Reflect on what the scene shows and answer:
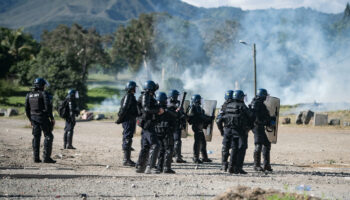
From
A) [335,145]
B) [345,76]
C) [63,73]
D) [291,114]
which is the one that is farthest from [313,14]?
[335,145]

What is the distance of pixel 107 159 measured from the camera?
40.8ft

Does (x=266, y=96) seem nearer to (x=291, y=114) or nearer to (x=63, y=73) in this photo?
(x=291, y=114)

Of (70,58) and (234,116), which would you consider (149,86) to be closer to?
(234,116)

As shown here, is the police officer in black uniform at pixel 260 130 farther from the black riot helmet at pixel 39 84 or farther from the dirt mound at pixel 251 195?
the black riot helmet at pixel 39 84

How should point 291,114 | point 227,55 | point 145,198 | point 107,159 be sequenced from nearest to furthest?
point 145,198
point 107,159
point 291,114
point 227,55

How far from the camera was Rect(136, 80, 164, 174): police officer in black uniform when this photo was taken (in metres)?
9.77

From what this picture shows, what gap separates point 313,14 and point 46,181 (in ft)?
165

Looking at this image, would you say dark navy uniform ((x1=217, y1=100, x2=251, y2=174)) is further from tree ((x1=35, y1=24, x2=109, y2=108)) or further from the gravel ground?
tree ((x1=35, y1=24, x2=109, y2=108))

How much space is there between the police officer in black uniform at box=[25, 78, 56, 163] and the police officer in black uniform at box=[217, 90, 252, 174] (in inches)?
171

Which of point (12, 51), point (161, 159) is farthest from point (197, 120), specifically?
point (12, 51)

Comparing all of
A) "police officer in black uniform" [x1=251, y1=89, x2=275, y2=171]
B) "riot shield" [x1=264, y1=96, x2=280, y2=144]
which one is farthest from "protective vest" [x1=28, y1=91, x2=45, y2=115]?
"riot shield" [x1=264, y1=96, x2=280, y2=144]

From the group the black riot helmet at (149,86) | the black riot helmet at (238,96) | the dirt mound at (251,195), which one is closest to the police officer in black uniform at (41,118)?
the black riot helmet at (149,86)

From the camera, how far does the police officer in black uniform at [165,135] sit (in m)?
10.1

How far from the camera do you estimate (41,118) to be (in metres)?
10.8
